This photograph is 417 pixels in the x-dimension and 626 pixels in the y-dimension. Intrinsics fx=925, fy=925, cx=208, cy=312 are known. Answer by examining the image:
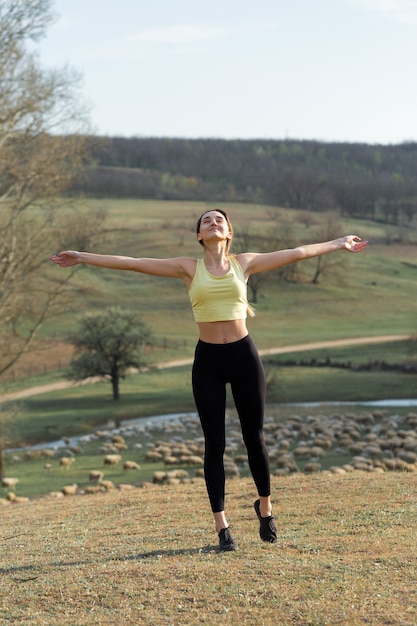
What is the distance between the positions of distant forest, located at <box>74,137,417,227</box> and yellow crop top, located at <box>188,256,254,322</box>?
129 metres

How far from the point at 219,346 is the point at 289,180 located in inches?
6294

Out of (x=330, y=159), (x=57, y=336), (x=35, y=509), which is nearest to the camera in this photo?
(x=35, y=509)

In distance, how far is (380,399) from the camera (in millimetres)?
45375

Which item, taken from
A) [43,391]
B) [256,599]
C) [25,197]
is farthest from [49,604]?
[43,391]

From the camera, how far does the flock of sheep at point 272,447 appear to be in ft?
73.1

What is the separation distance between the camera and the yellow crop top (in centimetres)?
783

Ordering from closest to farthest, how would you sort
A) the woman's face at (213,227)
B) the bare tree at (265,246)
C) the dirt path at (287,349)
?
the woman's face at (213,227) < the dirt path at (287,349) < the bare tree at (265,246)

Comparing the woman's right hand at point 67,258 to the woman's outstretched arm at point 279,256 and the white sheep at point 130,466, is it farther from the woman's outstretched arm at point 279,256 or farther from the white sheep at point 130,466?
the white sheep at point 130,466

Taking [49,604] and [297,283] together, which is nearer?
[49,604]

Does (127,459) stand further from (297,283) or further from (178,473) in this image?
(297,283)

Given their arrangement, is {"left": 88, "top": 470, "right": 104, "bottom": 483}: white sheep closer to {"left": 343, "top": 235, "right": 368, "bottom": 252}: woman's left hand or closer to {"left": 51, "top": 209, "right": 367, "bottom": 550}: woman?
{"left": 51, "top": 209, "right": 367, "bottom": 550}: woman

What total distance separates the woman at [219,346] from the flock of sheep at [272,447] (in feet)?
35.7

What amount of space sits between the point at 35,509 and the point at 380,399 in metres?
33.7

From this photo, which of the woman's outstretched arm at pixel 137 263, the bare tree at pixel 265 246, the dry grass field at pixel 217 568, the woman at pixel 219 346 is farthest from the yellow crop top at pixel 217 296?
the bare tree at pixel 265 246
